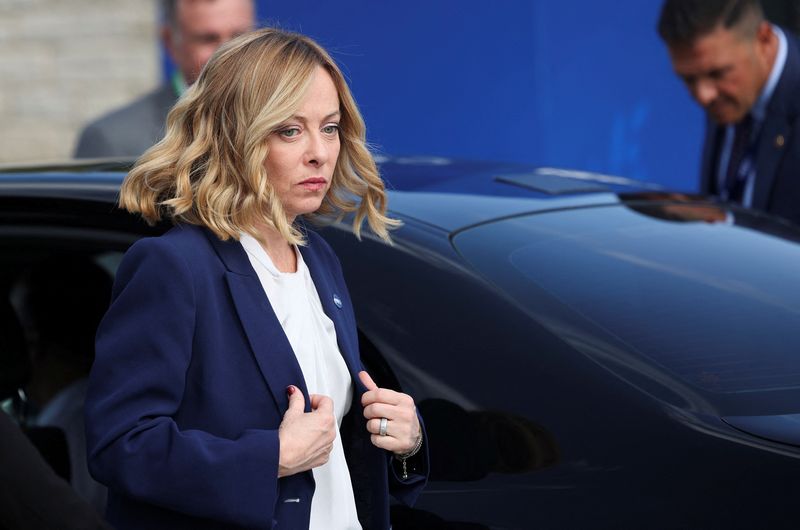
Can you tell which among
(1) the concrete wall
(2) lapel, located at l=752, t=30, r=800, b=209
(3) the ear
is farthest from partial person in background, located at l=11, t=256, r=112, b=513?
(1) the concrete wall

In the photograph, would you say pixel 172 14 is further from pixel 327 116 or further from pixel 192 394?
pixel 192 394

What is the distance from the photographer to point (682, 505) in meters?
1.64

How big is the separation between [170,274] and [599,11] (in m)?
5.41

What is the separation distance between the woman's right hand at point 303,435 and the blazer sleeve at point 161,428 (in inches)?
0.7

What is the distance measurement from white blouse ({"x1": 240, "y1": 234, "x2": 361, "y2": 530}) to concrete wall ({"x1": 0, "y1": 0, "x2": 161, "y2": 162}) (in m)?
6.53

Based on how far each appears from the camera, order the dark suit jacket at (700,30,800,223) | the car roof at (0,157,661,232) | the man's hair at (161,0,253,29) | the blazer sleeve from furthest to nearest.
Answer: the man's hair at (161,0,253,29) → the dark suit jacket at (700,30,800,223) → the car roof at (0,157,661,232) → the blazer sleeve

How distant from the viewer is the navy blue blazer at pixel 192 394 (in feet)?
4.91

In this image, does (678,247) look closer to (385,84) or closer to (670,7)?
(670,7)

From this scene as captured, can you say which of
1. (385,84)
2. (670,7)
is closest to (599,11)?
(385,84)

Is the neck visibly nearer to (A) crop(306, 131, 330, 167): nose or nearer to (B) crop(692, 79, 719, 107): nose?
(A) crop(306, 131, 330, 167): nose

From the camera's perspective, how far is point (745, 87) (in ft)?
13.1

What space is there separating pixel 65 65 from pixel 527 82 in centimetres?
340

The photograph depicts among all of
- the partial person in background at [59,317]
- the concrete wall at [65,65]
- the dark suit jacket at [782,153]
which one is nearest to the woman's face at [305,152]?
the partial person in background at [59,317]

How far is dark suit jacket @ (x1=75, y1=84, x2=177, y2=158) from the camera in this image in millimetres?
4199
